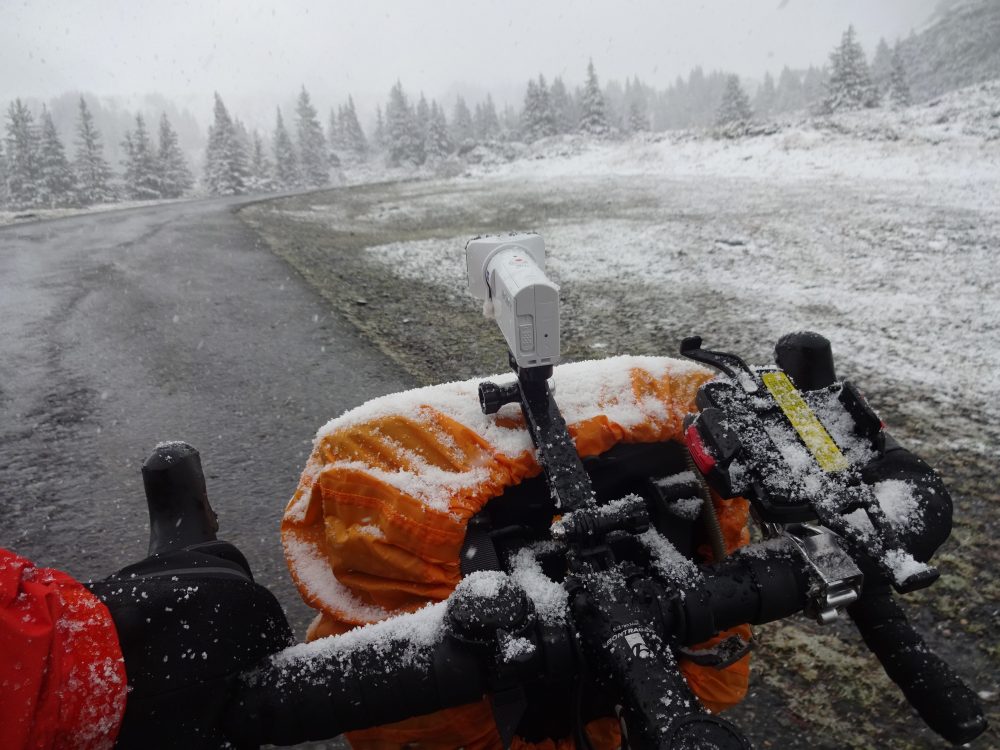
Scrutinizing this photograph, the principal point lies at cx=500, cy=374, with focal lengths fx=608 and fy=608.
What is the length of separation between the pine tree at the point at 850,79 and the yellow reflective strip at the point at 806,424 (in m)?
50.6

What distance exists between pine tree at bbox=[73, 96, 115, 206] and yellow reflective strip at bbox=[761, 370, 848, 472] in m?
59.3

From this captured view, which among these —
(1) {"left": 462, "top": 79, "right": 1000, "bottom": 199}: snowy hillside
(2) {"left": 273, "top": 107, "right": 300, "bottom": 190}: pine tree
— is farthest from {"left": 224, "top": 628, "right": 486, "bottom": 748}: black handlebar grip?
(2) {"left": 273, "top": 107, "right": 300, "bottom": 190}: pine tree

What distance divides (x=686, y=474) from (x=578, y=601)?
28.6 inches

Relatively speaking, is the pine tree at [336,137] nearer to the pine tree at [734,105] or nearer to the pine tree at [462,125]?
the pine tree at [462,125]

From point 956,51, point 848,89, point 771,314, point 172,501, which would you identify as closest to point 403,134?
point 848,89

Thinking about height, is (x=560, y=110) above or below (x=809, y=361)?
above

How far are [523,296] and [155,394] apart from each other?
4802 millimetres

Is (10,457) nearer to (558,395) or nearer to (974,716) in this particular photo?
(558,395)

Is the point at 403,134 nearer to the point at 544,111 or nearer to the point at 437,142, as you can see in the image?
the point at 437,142

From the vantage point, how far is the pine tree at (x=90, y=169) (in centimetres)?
4884

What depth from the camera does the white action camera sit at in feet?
4.42

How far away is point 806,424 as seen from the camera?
1.21 metres

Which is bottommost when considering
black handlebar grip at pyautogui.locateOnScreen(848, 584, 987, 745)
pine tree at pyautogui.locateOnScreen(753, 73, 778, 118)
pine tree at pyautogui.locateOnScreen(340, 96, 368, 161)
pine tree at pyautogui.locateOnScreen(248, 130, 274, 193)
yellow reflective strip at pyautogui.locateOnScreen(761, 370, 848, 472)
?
Answer: black handlebar grip at pyautogui.locateOnScreen(848, 584, 987, 745)

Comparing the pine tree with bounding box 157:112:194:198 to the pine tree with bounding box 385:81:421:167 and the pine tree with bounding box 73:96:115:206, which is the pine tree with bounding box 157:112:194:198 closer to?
the pine tree with bounding box 73:96:115:206
